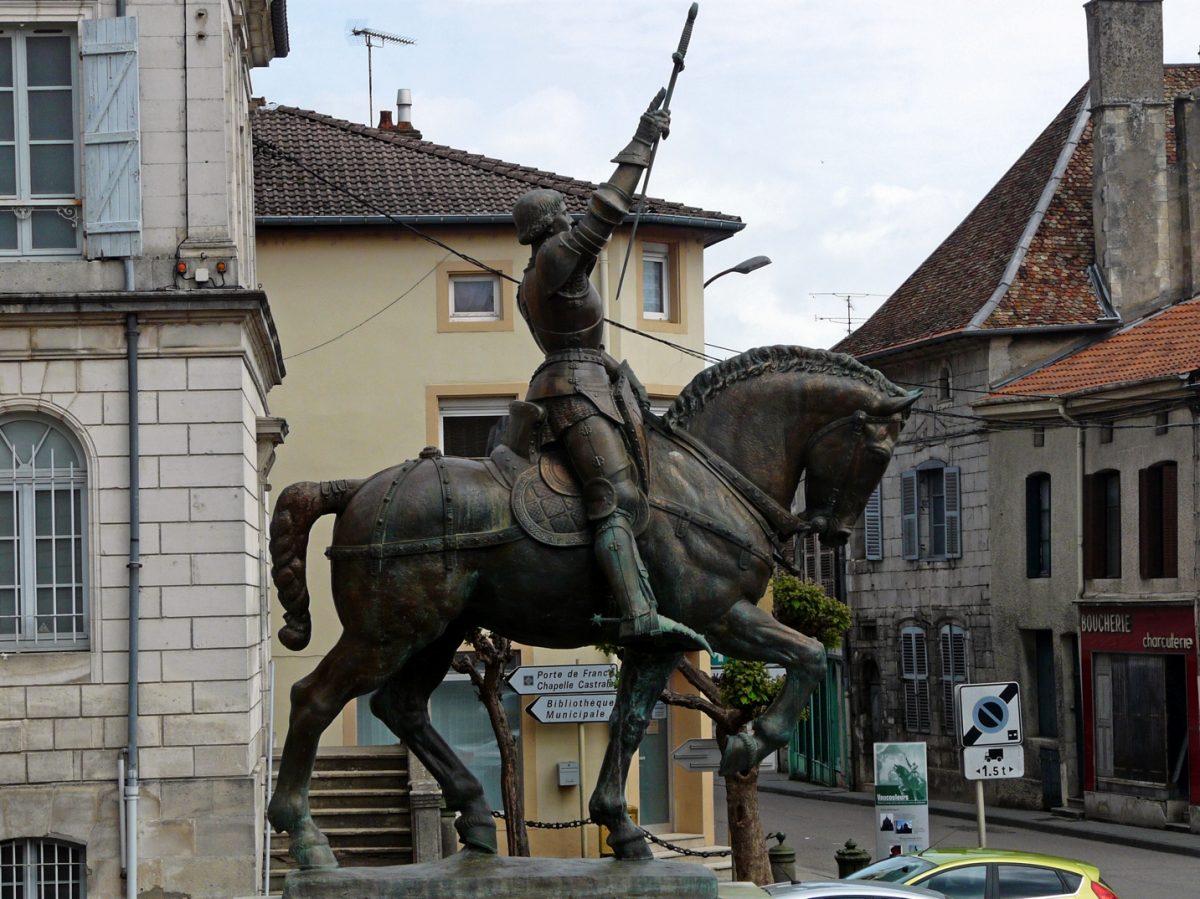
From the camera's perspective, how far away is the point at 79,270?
19531mm

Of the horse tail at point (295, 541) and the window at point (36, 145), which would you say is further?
the window at point (36, 145)

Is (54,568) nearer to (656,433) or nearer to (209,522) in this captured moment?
(209,522)

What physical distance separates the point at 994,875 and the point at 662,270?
1608 centimetres

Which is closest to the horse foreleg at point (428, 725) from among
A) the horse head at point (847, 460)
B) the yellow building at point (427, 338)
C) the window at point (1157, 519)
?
the horse head at point (847, 460)

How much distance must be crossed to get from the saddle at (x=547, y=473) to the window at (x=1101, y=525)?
2900 cm

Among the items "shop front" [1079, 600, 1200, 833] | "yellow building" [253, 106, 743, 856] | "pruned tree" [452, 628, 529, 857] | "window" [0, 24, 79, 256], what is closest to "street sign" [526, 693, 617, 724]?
"pruned tree" [452, 628, 529, 857]

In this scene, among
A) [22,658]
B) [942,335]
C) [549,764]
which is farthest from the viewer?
[942,335]

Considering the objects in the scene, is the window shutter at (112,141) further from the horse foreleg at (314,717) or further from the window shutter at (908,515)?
the window shutter at (908,515)

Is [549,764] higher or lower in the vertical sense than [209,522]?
lower

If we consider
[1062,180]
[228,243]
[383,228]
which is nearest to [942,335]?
[1062,180]

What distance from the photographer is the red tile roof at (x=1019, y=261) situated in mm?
41594

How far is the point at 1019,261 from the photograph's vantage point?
42281mm

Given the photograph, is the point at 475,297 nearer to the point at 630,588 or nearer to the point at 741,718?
the point at 741,718

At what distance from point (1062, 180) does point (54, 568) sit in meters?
28.9
